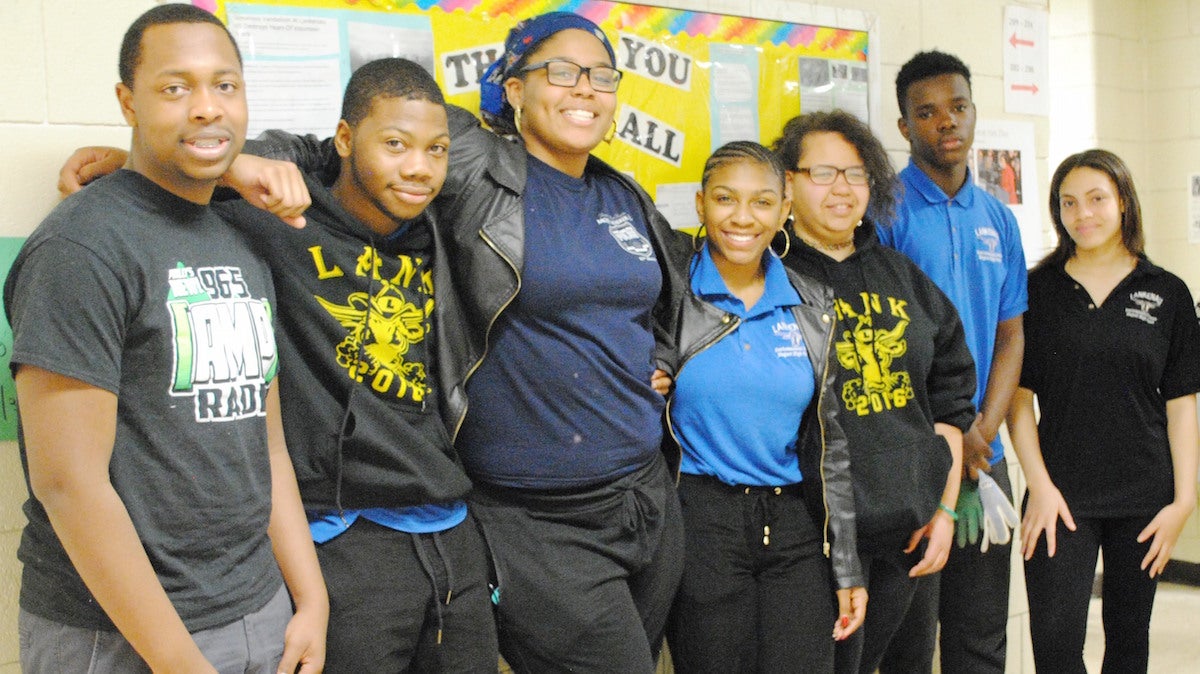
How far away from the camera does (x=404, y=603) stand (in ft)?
5.70

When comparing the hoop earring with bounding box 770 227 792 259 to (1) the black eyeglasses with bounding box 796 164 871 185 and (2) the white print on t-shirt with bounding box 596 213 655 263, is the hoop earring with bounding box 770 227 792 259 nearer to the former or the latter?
(1) the black eyeglasses with bounding box 796 164 871 185

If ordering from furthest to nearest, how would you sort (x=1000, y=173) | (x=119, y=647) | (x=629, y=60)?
(x=1000, y=173) → (x=629, y=60) → (x=119, y=647)

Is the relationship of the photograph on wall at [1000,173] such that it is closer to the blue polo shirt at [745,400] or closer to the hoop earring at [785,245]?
the hoop earring at [785,245]

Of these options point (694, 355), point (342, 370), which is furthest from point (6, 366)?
point (694, 355)

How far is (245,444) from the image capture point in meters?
1.51

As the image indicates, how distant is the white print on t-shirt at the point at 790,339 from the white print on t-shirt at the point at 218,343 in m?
1.09

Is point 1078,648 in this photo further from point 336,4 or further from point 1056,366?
point 336,4

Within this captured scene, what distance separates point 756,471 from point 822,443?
157 mm

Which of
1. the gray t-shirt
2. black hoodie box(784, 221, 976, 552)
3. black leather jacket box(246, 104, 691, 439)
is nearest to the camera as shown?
the gray t-shirt

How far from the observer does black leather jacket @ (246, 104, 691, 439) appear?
73.1 inches

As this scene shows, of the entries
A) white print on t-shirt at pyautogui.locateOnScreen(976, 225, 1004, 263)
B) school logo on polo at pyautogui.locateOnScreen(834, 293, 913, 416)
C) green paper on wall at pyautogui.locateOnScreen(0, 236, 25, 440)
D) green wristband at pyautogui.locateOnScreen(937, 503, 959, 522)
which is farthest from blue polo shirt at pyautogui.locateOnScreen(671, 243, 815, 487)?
green paper on wall at pyautogui.locateOnScreen(0, 236, 25, 440)

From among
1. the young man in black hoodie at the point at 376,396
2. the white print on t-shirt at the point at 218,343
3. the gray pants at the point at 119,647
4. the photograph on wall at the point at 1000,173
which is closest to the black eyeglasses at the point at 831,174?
the young man in black hoodie at the point at 376,396

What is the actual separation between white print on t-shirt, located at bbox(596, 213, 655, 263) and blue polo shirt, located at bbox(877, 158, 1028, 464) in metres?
0.94

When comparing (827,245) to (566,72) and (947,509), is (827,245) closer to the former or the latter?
(947,509)
